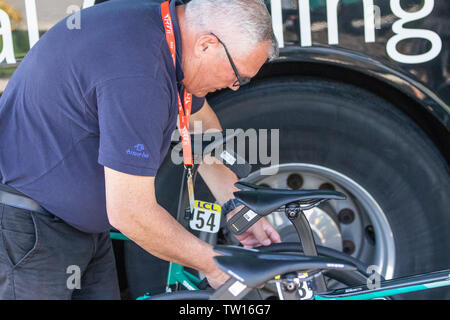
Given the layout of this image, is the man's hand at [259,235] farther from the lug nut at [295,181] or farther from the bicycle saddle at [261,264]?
the bicycle saddle at [261,264]

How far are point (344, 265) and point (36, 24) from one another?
1.41m

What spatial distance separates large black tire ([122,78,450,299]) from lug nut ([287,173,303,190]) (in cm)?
9

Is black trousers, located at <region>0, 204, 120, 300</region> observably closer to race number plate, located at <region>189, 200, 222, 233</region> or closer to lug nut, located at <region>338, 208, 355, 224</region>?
race number plate, located at <region>189, 200, 222, 233</region>

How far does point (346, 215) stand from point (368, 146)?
1.01 feet

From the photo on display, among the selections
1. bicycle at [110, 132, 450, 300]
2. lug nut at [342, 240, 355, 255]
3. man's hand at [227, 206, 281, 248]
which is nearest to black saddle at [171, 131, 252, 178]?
bicycle at [110, 132, 450, 300]

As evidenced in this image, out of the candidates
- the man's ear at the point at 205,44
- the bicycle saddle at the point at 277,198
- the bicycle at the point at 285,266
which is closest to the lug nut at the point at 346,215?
the bicycle at the point at 285,266

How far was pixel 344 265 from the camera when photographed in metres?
1.15

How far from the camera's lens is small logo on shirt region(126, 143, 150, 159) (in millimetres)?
1256

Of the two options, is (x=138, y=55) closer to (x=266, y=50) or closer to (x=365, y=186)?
(x=266, y=50)

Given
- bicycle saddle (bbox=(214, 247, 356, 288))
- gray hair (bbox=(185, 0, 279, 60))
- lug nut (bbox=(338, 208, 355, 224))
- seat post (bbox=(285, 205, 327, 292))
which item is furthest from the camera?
lug nut (bbox=(338, 208, 355, 224))

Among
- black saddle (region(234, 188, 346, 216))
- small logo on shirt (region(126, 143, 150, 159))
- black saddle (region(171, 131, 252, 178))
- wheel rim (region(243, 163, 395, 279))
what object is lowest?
wheel rim (region(243, 163, 395, 279))

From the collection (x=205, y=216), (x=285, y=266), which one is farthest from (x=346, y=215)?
(x=285, y=266)
